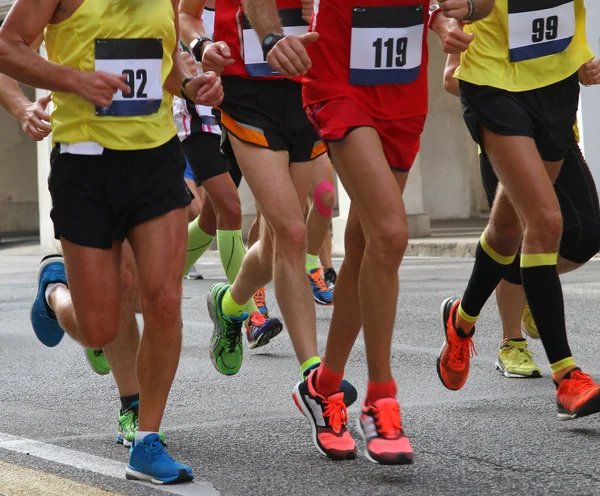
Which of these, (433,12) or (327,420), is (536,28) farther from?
(327,420)

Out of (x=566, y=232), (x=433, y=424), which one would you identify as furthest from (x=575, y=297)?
(x=433, y=424)

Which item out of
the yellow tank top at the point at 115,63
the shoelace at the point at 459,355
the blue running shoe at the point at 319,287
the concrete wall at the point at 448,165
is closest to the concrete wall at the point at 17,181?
the concrete wall at the point at 448,165

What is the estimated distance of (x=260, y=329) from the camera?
247 inches

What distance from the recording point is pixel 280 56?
12.2 ft

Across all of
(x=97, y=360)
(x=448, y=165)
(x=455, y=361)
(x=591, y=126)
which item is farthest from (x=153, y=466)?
(x=448, y=165)

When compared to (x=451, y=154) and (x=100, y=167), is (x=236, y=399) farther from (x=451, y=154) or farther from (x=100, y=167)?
(x=451, y=154)

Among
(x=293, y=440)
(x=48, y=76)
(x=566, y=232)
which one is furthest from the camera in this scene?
(x=566, y=232)

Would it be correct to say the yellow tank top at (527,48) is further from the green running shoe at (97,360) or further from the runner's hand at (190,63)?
the green running shoe at (97,360)

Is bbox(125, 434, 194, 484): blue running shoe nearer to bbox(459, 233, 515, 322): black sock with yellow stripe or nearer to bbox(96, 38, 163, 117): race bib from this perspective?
bbox(96, 38, 163, 117): race bib

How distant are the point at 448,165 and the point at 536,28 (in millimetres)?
20335

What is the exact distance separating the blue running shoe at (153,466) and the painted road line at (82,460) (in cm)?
3

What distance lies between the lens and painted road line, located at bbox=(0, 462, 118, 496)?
337 centimetres

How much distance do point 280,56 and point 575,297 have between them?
17.2 feet

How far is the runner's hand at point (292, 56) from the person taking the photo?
369 cm
